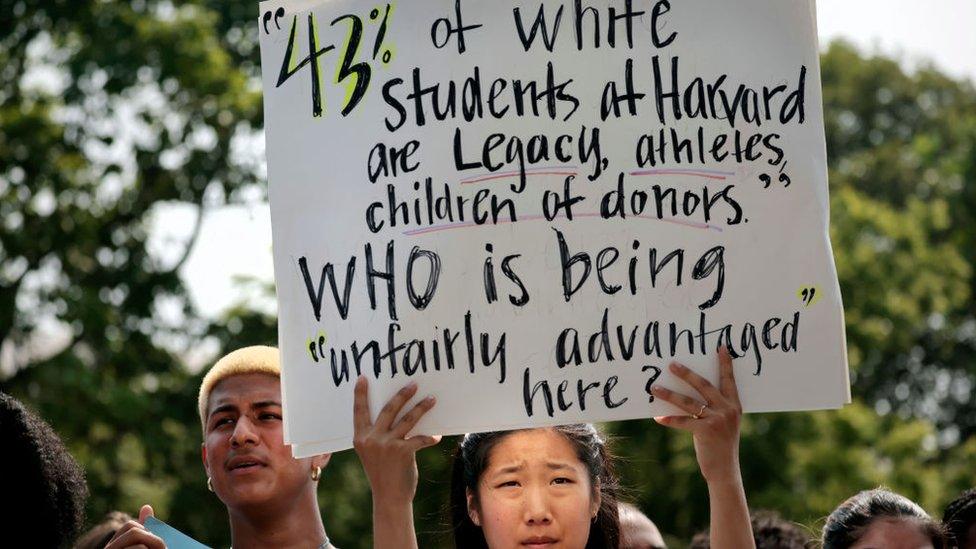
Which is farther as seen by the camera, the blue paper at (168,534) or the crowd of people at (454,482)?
the blue paper at (168,534)

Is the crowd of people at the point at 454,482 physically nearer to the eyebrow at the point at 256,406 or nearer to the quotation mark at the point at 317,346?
the eyebrow at the point at 256,406

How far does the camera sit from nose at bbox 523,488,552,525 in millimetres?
3664

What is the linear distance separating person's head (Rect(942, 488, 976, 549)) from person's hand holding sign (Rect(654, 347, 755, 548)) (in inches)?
47.6

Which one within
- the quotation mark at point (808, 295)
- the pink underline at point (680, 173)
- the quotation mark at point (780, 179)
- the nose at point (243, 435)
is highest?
the pink underline at point (680, 173)

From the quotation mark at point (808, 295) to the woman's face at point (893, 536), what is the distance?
0.90 meters

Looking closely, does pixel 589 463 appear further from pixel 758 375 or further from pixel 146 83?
pixel 146 83

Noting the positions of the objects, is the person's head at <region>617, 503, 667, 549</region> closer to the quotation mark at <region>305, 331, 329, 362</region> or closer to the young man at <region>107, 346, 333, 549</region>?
the young man at <region>107, 346, 333, 549</region>

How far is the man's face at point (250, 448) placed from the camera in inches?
165

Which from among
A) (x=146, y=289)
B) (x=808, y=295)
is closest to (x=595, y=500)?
(x=808, y=295)

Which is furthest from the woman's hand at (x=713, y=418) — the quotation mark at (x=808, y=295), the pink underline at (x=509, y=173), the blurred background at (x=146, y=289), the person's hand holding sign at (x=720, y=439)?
the blurred background at (x=146, y=289)

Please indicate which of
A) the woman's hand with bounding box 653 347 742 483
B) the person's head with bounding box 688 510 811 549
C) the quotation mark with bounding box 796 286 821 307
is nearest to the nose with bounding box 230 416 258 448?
the woman's hand with bounding box 653 347 742 483

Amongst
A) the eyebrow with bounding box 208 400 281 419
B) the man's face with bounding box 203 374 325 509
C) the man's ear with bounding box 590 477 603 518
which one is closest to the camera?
the man's ear with bounding box 590 477 603 518

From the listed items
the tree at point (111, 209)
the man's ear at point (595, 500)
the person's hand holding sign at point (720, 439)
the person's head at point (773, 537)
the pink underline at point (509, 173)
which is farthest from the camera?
the tree at point (111, 209)

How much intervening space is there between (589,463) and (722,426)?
1.91 feet
